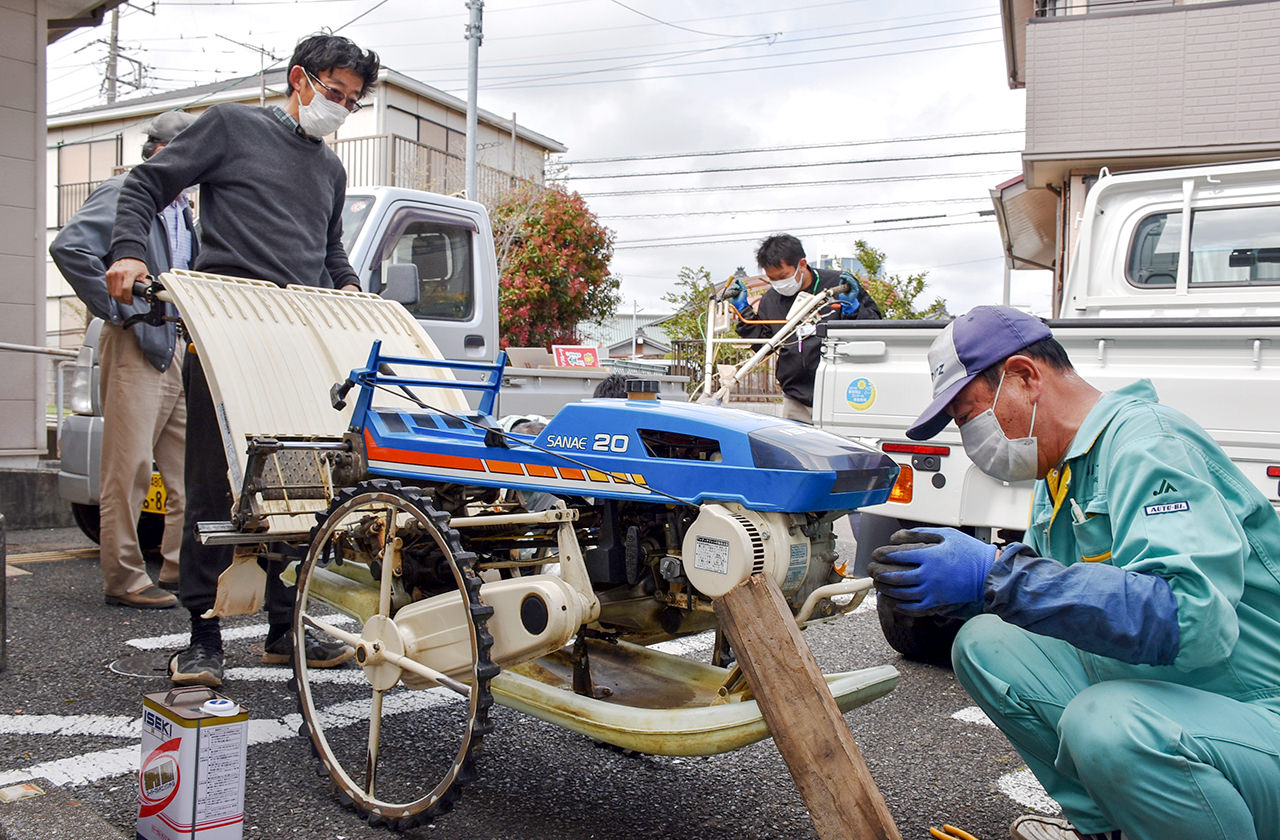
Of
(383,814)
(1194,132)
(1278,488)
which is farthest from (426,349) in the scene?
(1194,132)

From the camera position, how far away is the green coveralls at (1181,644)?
5.85 feet

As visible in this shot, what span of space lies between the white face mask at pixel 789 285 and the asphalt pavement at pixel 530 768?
9.70ft

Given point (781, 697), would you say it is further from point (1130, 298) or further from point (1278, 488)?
point (1130, 298)

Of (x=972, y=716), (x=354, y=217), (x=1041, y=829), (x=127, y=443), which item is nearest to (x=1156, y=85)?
(x=354, y=217)

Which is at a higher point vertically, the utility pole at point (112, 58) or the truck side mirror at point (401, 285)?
the utility pole at point (112, 58)

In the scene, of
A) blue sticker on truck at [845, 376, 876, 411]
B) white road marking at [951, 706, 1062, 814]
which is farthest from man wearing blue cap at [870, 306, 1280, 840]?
blue sticker on truck at [845, 376, 876, 411]

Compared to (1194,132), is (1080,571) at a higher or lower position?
lower

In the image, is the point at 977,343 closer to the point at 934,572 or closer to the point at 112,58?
the point at 934,572

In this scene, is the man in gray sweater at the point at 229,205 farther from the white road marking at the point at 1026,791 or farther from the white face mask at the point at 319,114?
the white road marking at the point at 1026,791

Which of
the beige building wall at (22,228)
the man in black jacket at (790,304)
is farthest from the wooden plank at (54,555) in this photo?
the man in black jacket at (790,304)

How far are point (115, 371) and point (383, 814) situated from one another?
311 centimetres

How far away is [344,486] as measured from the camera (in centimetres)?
299

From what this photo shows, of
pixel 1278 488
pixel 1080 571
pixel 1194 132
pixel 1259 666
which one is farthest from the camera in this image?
pixel 1194 132

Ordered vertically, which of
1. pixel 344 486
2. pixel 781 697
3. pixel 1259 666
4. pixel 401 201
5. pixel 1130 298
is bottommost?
pixel 781 697
